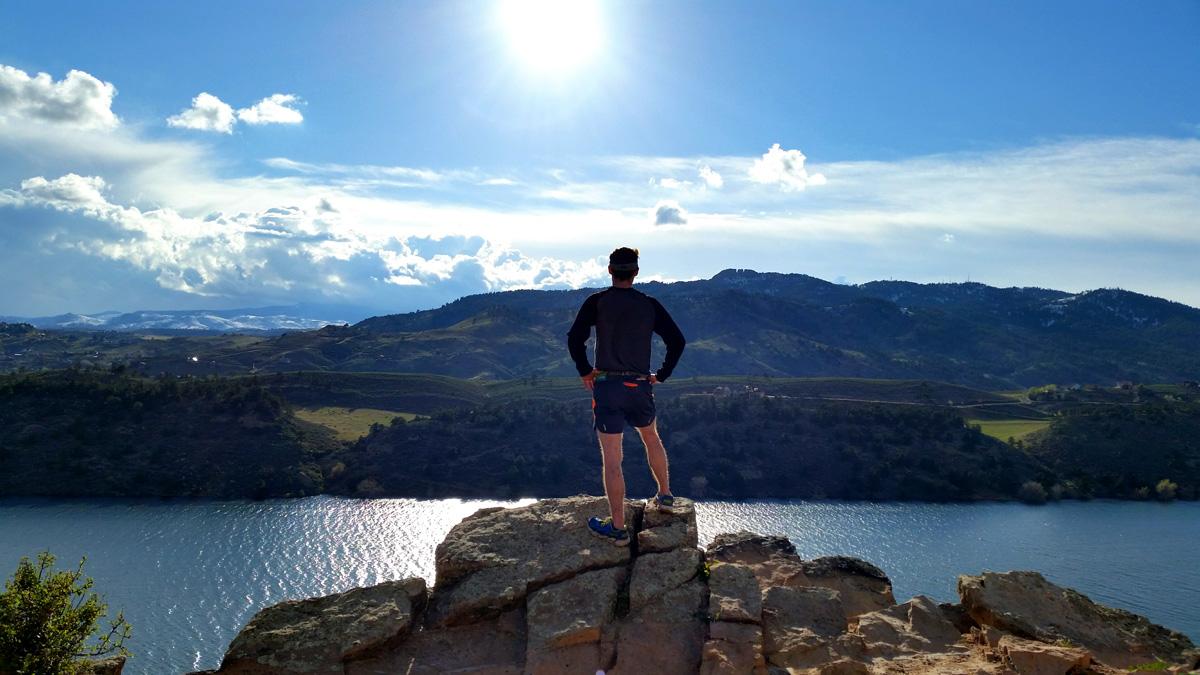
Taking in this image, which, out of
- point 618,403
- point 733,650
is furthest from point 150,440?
point 733,650

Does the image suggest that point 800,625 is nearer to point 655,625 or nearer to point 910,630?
point 910,630

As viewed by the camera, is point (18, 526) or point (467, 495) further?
point (467, 495)

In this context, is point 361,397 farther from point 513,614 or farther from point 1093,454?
point 513,614

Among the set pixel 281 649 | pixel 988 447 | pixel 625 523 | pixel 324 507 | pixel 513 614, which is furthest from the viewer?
pixel 988 447

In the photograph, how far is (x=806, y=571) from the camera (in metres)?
10.9

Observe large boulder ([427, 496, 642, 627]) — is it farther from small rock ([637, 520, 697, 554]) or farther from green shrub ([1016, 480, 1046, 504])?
green shrub ([1016, 480, 1046, 504])

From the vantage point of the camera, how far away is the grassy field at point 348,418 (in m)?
92.6

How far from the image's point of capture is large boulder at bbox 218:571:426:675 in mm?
8492

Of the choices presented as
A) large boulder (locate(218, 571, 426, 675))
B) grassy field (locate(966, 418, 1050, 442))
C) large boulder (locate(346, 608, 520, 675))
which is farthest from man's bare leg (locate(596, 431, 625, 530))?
grassy field (locate(966, 418, 1050, 442))

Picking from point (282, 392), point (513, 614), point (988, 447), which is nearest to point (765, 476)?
point (988, 447)

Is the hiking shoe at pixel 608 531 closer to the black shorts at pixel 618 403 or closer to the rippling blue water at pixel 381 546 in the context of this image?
the black shorts at pixel 618 403

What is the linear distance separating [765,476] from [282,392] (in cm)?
6844

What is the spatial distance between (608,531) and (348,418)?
317 feet

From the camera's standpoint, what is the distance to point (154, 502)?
240ft
